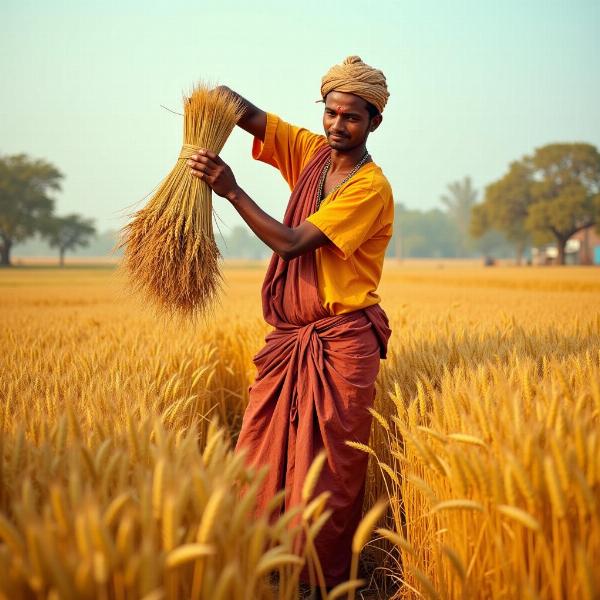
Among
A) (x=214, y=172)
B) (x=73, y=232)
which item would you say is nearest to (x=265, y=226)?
(x=214, y=172)

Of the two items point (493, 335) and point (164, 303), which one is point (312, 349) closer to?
point (164, 303)

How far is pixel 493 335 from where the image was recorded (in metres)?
3.70

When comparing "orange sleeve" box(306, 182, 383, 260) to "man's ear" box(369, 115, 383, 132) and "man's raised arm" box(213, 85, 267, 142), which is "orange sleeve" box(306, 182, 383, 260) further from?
"man's raised arm" box(213, 85, 267, 142)

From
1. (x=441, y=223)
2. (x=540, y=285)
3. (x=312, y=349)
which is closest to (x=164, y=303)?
(x=312, y=349)

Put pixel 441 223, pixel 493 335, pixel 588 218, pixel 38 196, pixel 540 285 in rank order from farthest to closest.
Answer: pixel 441 223 → pixel 38 196 → pixel 588 218 → pixel 540 285 → pixel 493 335

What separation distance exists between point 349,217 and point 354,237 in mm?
76

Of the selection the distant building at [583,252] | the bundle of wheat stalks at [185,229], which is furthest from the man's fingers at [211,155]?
the distant building at [583,252]

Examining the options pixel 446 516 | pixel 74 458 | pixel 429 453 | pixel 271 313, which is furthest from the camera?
pixel 271 313

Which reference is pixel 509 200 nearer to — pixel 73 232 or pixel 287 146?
pixel 73 232

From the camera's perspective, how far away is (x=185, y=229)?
7.66 ft

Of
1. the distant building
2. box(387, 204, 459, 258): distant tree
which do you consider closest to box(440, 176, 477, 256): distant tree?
box(387, 204, 459, 258): distant tree

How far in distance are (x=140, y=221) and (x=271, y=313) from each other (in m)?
0.65

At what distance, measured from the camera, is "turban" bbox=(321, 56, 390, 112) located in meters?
2.29

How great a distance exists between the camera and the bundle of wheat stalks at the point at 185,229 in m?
2.35
